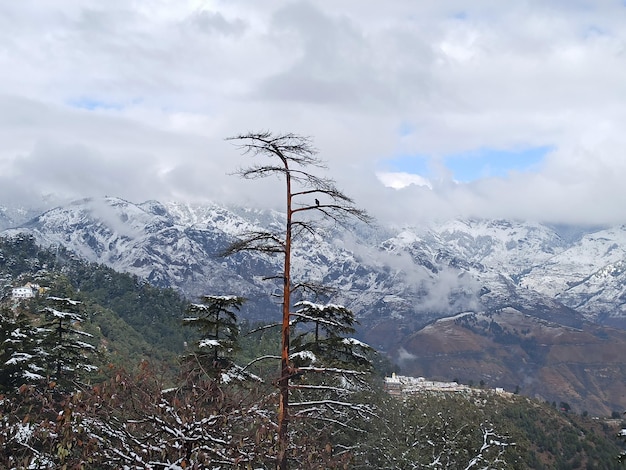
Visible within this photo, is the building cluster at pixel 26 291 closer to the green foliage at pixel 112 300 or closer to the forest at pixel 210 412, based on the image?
the green foliage at pixel 112 300

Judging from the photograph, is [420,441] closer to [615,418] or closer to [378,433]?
[378,433]

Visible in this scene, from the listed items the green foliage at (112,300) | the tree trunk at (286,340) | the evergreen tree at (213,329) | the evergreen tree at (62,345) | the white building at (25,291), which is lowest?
the green foliage at (112,300)

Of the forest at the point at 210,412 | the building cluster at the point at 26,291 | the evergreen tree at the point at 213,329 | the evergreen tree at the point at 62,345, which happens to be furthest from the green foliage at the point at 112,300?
the evergreen tree at the point at 213,329

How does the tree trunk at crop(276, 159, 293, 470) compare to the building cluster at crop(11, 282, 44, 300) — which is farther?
the building cluster at crop(11, 282, 44, 300)

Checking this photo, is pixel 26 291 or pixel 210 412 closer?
pixel 210 412

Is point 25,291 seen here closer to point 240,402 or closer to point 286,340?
point 286,340

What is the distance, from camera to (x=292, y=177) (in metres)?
14.9

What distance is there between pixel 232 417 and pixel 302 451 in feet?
7.46

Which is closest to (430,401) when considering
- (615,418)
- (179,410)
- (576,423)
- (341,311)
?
(341,311)

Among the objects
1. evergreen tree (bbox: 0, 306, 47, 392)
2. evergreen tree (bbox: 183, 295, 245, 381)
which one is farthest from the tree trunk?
evergreen tree (bbox: 0, 306, 47, 392)

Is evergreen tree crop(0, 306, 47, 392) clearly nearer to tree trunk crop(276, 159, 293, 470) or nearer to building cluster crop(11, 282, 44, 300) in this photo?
tree trunk crop(276, 159, 293, 470)

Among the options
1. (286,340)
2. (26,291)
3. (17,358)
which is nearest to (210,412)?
(286,340)

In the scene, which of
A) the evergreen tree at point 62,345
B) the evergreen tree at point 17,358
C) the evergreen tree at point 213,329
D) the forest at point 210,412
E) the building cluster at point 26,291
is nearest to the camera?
the forest at point 210,412

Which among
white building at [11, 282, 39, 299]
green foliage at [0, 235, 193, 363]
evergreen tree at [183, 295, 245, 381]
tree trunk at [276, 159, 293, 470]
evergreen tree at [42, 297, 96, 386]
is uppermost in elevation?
tree trunk at [276, 159, 293, 470]
